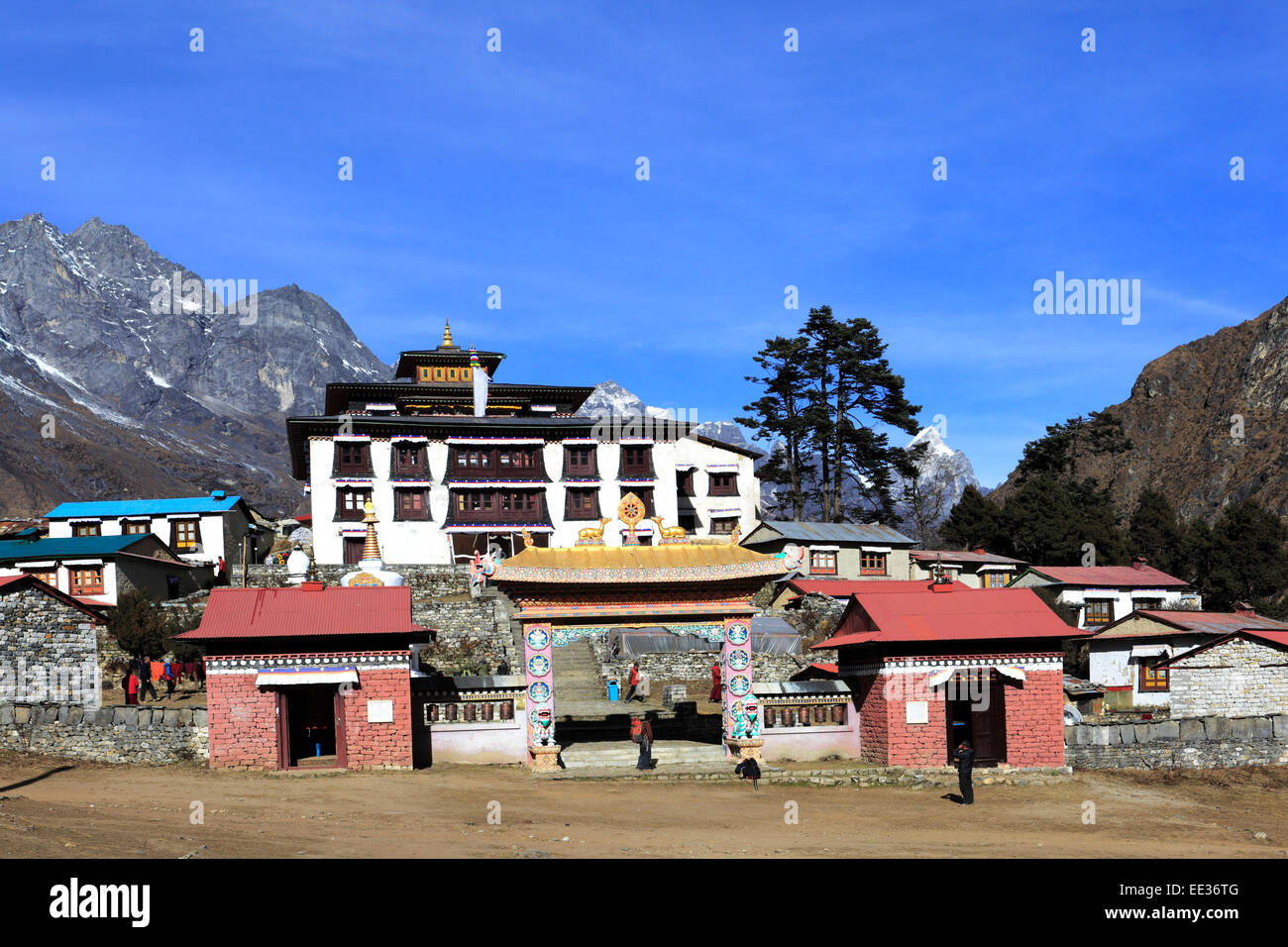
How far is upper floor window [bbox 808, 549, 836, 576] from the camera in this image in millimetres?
59312


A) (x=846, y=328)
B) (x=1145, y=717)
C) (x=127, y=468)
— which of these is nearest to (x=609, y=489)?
(x=846, y=328)

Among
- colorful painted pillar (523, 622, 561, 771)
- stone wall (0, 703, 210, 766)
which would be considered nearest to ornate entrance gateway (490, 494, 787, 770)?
colorful painted pillar (523, 622, 561, 771)

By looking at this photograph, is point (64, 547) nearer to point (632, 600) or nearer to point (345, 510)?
point (345, 510)

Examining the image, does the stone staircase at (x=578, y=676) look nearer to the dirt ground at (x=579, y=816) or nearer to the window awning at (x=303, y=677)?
the window awning at (x=303, y=677)

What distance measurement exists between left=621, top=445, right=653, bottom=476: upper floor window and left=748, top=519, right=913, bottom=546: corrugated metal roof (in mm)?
7216

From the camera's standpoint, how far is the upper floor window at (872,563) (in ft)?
199

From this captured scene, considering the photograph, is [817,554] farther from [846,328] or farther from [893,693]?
[893,693]

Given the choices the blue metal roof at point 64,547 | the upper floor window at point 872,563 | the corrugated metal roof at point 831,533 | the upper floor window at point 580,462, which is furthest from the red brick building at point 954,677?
the upper floor window at point 580,462

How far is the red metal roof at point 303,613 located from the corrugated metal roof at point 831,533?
116 feet

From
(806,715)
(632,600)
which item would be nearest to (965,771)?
(806,715)

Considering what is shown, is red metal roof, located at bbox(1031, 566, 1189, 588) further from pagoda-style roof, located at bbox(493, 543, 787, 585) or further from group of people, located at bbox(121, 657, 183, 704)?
group of people, located at bbox(121, 657, 183, 704)

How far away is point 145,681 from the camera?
32.5 meters

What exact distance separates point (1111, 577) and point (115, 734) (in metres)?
46.1
